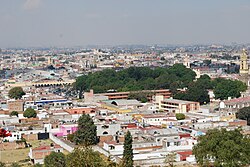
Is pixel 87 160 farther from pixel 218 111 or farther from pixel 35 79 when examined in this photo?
pixel 35 79

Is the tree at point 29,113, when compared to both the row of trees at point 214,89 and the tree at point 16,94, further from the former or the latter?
the row of trees at point 214,89

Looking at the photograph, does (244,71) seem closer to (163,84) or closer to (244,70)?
(244,70)

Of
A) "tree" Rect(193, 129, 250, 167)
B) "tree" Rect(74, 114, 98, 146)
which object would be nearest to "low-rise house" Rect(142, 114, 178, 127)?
"tree" Rect(74, 114, 98, 146)

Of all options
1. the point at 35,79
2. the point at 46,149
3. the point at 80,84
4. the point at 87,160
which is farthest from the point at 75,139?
the point at 35,79

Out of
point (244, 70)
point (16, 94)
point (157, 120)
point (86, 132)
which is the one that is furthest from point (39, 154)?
point (244, 70)

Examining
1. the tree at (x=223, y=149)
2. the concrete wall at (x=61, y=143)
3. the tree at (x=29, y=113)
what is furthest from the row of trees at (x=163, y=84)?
the tree at (x=223, y=149)

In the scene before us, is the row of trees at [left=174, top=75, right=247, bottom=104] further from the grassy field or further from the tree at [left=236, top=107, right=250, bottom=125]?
the grassy field
